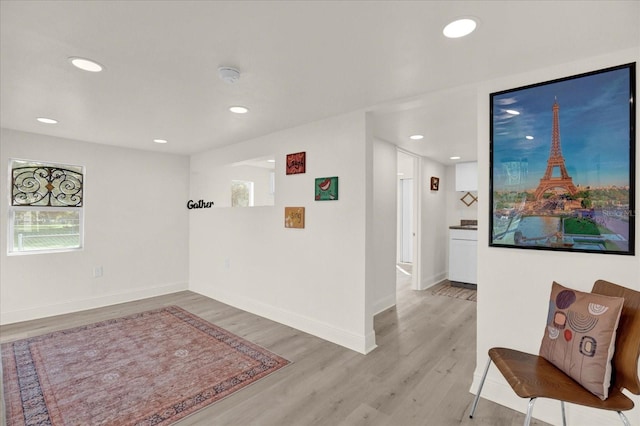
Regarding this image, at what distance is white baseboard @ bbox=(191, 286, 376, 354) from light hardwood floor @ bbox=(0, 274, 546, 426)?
8 cm

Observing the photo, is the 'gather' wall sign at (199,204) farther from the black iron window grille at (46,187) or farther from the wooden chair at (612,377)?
the wooden chair at (612,377)

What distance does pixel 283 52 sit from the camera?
1873 mm

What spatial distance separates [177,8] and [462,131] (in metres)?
3.02

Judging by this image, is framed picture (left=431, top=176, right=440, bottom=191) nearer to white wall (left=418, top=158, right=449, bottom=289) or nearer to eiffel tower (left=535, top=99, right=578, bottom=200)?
white wall (left=418, top=158, right=449, bottom=289)

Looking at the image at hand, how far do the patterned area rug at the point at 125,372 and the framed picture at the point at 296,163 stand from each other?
1858 mm

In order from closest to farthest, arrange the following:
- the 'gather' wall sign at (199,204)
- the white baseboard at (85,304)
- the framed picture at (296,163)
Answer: the framed picture at (296,163)
the white baseboard at (85,304)
the 'gather' wall sign at (199,204)

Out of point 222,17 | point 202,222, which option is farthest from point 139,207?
point 222,17

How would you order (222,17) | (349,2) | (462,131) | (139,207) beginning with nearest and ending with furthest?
1. (349,2)
2. (222,17)
3. (462,131)
4. (139,207)

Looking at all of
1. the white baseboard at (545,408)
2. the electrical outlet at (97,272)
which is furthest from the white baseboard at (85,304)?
the white baseboard at (545,408)

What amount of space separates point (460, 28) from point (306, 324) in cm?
291

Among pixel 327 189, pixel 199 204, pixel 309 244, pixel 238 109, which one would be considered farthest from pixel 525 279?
pixel 199 204

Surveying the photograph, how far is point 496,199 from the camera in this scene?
7.13 feet

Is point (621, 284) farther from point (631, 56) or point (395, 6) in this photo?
point (395, 6)

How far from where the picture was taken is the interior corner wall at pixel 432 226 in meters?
5.12
